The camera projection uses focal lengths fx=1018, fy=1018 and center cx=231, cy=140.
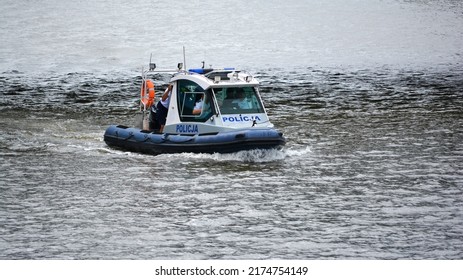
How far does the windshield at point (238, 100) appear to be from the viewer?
2234 centimetres

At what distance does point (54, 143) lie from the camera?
2483 cm

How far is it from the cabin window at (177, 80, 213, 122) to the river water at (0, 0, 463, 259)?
43.3 inches

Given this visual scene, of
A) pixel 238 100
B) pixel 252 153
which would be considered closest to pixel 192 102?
pixel 238 100

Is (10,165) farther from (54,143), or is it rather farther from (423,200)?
(423,200)

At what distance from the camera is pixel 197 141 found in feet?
71.5

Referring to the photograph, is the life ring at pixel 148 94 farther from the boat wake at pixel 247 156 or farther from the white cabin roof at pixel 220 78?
the boat wake at pixel 247 156

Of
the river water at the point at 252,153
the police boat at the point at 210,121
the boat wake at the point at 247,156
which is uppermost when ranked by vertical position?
the police boat at the point at 210,121

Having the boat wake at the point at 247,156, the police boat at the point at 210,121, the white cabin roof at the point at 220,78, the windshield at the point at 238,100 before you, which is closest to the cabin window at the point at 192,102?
the police boat at the point at 210,121

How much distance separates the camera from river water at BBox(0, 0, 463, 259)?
16.1m

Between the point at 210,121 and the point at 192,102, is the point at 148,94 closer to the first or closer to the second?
the point at 192,102

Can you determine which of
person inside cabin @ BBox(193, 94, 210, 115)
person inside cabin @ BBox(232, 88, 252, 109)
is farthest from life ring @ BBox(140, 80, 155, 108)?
person inside cabin @ BBox(232, 88, 252, 109)

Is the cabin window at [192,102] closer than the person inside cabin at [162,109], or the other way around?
the cabin window at [192,102]

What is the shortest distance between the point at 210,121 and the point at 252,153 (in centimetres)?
142

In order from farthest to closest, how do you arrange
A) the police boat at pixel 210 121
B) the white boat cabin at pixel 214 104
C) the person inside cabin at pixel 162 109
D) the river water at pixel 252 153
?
the person inside cabin at pixel 162 109 → the white boat cabin at pixel 214 104 → the police boat at pixel 210 121 → the river water at pixel 252 153
